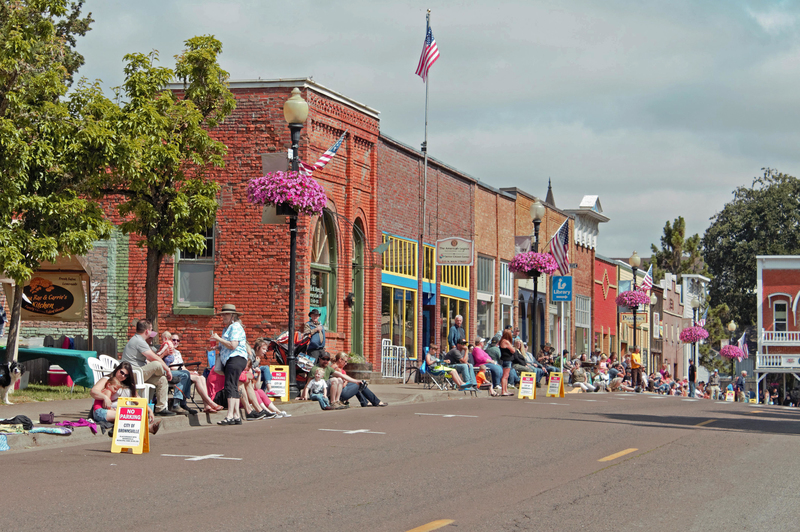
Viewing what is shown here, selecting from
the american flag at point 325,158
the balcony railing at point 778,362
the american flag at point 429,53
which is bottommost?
the balcony railing at point 778,362

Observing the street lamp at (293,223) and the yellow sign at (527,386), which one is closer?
the street lamp at (293,223)

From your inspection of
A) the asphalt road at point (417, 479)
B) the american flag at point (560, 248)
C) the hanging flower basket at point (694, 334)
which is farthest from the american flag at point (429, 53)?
the hanging flower basket at point (694, 334)

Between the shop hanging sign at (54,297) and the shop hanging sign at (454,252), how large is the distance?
11.5m

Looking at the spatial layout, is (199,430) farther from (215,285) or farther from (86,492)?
(215,285)

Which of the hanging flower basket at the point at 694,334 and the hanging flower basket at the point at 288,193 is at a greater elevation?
the hanging flower basket at the point at 288,193

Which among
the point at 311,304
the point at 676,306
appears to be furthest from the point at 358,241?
the point at 676,306

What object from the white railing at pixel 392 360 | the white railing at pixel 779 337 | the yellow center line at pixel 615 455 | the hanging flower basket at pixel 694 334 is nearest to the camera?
the yellow center line at pixel 615 455

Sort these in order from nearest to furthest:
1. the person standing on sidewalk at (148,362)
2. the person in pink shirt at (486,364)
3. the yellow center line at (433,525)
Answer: the yellow center line at (433,525) → the person standing on sidewalk at (148,362) → the person in pink shirt at (486,364)

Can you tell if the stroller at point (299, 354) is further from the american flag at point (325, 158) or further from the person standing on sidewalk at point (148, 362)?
the person standing on sidewalk at point (148, 362)

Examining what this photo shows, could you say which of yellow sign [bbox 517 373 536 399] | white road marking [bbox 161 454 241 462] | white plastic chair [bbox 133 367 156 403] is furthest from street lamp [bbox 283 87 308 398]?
yellow sign [bbox 517 373 536 399]

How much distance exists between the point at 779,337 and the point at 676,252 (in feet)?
47.1

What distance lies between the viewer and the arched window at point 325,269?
2609 cm

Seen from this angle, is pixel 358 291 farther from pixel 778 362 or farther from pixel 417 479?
pixel 778 362

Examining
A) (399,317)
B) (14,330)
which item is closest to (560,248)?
(399,317)
